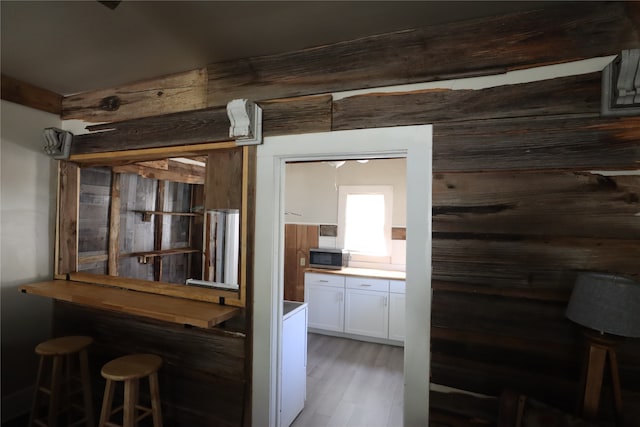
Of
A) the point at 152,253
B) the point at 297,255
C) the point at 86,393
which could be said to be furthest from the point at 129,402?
the point at 297,255

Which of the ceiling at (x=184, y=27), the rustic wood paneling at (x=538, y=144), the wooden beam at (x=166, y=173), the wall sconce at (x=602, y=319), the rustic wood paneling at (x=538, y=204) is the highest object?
the ceiling at (x=184, y=27)

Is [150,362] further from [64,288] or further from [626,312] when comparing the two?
[626,312]

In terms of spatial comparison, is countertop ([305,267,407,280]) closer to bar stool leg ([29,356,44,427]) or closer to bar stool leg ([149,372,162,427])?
bar stool leg ([149,372,162,427])

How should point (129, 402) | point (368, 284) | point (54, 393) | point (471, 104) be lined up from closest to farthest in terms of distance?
point (471, 104) → point (129, 402) → point (54, 393) → point (368, 284)

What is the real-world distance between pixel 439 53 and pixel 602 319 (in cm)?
127

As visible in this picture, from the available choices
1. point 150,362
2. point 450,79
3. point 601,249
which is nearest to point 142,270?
point 150,362

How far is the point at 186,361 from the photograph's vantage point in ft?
6.38

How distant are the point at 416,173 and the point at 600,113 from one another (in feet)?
2.43

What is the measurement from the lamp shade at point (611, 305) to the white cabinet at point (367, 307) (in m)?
2.74

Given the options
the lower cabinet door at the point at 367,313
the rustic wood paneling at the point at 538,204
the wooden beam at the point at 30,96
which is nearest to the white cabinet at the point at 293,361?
the rustic wood paneling at the point at 538,204

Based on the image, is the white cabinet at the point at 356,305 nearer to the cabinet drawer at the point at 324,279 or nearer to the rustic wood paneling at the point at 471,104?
the cabinet drawer at the point at 324,279

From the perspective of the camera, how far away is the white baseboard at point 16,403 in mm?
2178

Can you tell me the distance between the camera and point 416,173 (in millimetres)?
1448

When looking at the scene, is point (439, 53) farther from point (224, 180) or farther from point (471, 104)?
point (224, 180)
